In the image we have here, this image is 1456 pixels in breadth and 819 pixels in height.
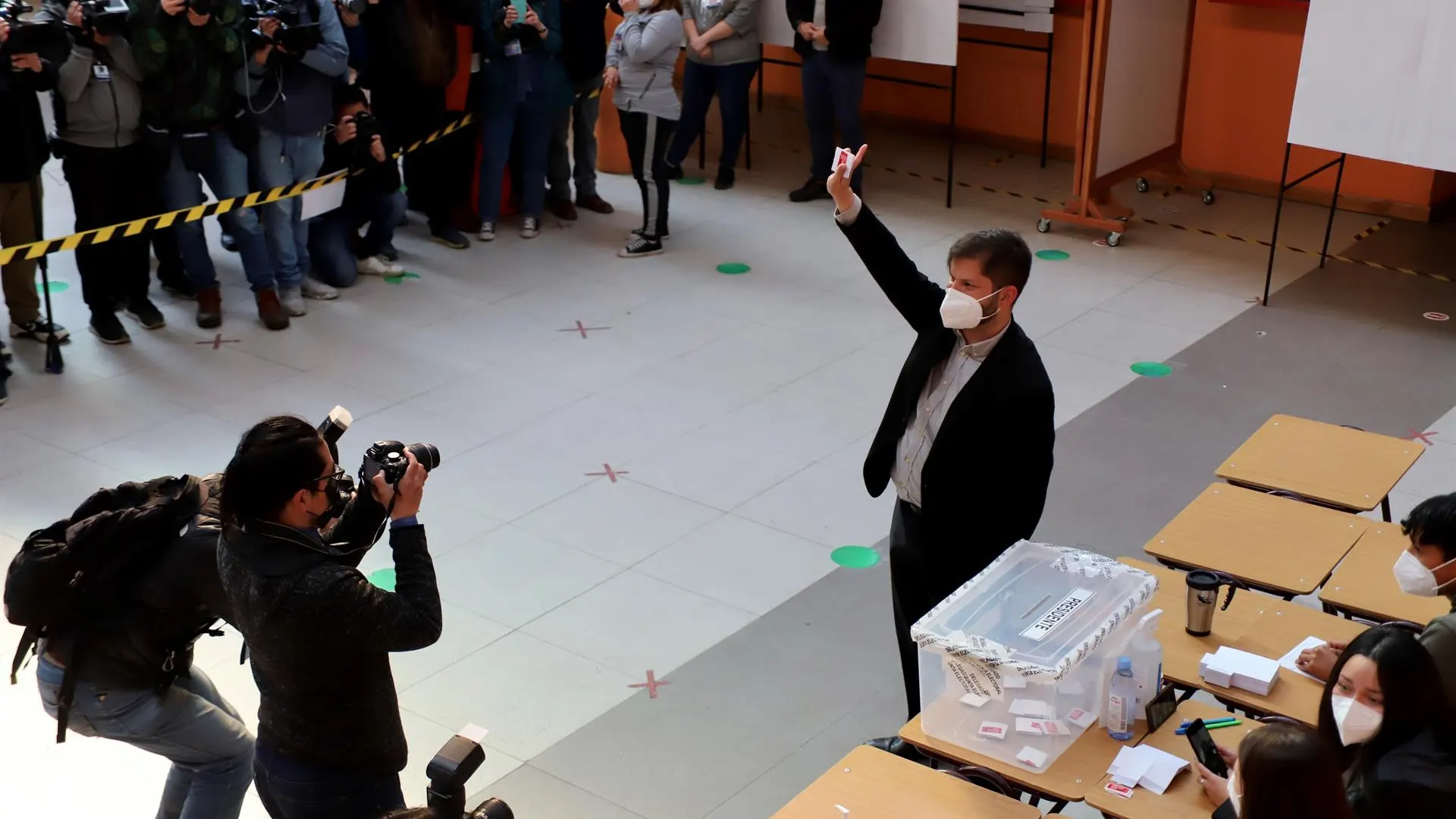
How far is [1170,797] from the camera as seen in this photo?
3045 mm

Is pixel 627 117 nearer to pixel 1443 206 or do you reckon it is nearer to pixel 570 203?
pixel 570 203

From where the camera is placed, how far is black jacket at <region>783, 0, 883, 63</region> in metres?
8.58

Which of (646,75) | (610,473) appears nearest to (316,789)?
(610,473)

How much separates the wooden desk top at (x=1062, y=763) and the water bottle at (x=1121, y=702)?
21 mm

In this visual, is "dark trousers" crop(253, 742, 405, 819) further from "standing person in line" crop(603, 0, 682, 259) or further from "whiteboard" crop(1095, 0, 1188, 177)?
"whiteboard" crop(1095, 0, 1188, 177)

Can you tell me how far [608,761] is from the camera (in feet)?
13.5

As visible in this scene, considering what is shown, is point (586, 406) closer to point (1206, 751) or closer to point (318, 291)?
point (318, 291)

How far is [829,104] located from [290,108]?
3.51m

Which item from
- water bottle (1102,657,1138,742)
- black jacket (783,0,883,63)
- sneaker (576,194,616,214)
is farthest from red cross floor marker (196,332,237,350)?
water bottle (1102,657,1138,742)

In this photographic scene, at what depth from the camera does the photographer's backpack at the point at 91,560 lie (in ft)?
9.80

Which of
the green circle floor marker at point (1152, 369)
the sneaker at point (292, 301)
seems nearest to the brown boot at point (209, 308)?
the sneaker at point (292, 301)

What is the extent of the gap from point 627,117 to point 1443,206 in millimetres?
4849

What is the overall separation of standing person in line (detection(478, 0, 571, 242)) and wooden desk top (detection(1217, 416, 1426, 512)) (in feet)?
15.3

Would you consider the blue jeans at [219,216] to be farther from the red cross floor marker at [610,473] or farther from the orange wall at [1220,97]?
the orange wall at [1220,97]
